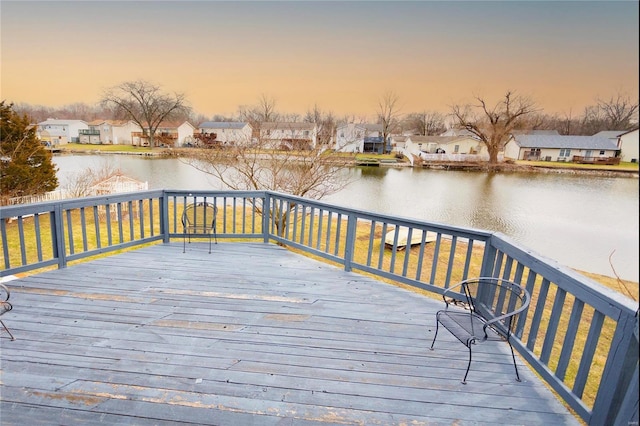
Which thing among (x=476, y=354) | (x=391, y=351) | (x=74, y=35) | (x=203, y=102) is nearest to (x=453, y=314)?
(x=476, y=354)

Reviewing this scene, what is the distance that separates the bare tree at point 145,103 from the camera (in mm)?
12352

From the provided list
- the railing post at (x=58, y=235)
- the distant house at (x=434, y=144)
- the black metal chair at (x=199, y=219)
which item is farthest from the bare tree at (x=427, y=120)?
the distant house at (x=434, y=144)

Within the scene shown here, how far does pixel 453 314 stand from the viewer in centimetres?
242

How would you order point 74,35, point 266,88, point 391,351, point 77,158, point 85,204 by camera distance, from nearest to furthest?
point 391,351
point 85,204
point 74,35
point 266,88
point 77,158

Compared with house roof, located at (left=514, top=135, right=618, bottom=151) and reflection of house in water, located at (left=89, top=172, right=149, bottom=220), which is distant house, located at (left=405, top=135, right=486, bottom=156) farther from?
reflection of house in water, located at (left=89, top=172, right=149, bottom=220)

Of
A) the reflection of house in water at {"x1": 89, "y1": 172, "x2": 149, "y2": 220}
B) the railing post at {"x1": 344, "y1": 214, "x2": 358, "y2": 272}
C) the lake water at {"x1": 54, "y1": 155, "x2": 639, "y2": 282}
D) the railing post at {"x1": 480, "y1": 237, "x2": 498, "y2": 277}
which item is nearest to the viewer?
the railing post at {"x1": 480, "y1": 237, "x2": 498, "y2": 277}

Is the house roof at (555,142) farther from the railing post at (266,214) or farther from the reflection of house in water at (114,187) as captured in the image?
the reflection of house in water at (114,187)

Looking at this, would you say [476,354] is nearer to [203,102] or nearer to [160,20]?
[160,20]

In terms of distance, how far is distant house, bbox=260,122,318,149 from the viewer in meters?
8.61

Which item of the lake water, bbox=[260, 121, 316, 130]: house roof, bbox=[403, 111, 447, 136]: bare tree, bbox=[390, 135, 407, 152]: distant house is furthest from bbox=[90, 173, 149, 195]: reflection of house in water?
bbox=[390, 135, 407, 152]: distant house

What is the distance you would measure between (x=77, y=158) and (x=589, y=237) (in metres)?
17.5

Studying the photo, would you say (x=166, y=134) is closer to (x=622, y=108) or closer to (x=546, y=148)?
(x=546, y=148)

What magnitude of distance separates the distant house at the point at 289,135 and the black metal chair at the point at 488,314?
649cm

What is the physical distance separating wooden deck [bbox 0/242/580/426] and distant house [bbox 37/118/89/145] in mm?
10782
